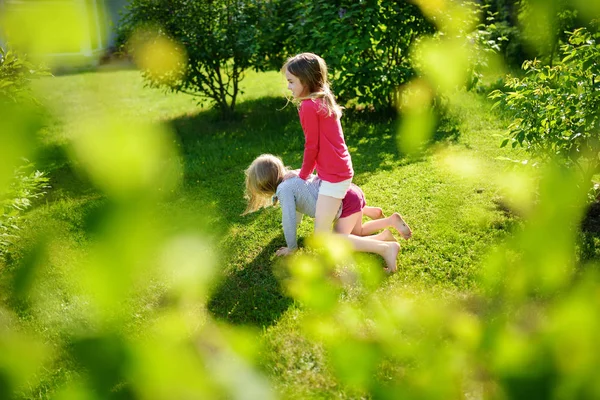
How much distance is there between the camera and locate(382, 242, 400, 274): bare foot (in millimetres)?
3414

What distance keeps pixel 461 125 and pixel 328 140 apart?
3.59 meters

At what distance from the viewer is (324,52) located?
22.3ft

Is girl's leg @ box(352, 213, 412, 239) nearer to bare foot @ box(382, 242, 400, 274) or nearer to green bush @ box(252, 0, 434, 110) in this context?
bare foot @ box(382, 242, 400, 274)

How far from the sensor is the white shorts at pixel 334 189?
A: 11.6 ft

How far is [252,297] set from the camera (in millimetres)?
3301

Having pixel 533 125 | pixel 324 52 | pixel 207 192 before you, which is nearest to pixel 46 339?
pixel 207 192

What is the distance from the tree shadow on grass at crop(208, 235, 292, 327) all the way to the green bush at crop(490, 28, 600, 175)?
1.82 m

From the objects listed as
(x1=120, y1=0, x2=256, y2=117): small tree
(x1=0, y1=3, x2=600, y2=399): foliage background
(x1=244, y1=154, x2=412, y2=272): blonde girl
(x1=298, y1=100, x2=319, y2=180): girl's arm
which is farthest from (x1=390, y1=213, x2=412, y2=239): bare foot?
(x1=120, y1=0, x2=256, y2=117): small tree

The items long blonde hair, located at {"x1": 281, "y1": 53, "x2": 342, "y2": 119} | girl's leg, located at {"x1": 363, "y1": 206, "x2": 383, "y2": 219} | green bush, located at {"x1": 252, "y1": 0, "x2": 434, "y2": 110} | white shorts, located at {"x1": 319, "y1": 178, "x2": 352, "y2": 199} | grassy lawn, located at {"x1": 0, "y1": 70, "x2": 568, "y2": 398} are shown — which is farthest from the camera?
green bush, located at {"x1": 252, "y1": 0, "x2": 434, "y2": 110}

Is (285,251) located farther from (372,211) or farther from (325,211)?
(372,211)

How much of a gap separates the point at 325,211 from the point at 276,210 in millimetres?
1168

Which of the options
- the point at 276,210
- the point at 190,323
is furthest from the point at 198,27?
the point at 190,323

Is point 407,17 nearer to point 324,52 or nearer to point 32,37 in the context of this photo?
point 324,52

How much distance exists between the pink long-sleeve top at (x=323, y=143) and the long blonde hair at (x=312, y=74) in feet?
0.13
